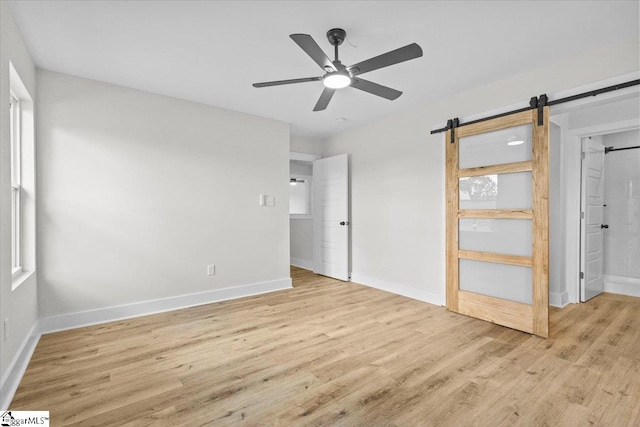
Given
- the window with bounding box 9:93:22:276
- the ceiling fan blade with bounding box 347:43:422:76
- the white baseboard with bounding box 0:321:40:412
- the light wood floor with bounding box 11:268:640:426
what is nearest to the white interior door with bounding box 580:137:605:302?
the light wood floor with bounding box 11:268:640:426

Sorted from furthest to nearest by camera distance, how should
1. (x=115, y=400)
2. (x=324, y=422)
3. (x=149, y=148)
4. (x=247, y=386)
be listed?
(x=149, y=148) → (x=247, y=386) → (x=115, y=400) → (x=324, y=422)

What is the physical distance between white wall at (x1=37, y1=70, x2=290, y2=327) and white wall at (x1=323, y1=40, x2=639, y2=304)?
138 centimetres

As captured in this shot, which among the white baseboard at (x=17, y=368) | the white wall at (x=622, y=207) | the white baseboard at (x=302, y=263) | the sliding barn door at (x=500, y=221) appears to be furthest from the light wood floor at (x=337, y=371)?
the white baseboard at (x=302, y=263)

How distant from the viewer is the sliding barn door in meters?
2.86

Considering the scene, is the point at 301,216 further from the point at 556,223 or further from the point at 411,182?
the point at 556,223

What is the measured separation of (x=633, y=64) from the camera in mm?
2459

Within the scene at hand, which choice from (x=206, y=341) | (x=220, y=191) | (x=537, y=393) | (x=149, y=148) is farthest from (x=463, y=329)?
(x=149, y=148)

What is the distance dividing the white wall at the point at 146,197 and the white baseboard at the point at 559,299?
12.0 ft

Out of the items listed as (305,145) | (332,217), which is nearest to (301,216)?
(332,217)

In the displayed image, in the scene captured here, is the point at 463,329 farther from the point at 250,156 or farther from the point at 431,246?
the point at 250,156

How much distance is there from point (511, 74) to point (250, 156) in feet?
10.8

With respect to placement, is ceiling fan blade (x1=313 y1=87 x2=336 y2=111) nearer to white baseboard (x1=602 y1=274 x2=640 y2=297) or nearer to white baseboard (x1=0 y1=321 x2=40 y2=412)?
white baseboard (x1=0 y1=321 x2=40 y2=412)

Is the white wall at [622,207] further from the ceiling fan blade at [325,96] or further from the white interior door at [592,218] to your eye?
the ceiling fan blade at [325,96]

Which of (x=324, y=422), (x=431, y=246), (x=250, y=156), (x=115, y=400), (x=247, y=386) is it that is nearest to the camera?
(x=324, y=422)
